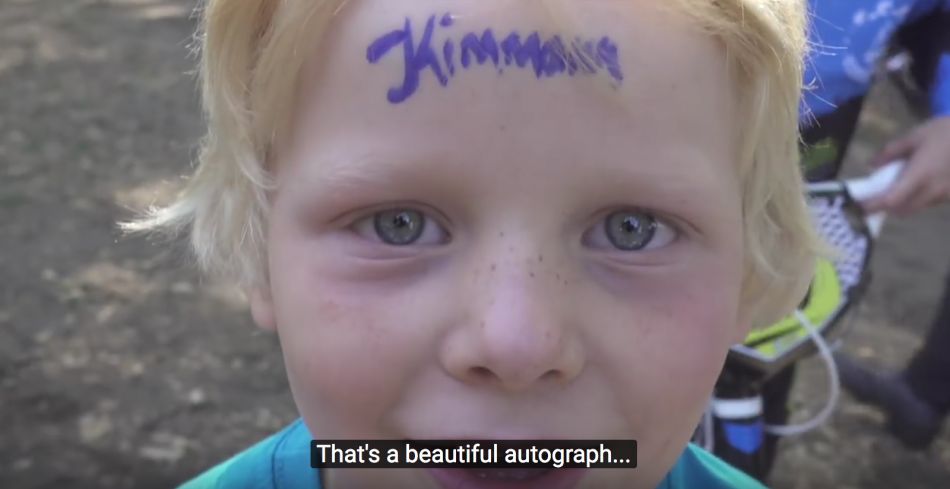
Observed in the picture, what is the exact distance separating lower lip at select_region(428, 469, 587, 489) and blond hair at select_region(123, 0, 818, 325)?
0.91 feet

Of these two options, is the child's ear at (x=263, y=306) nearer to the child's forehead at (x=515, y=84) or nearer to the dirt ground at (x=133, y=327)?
the child's forehead at (x=515, y=84)

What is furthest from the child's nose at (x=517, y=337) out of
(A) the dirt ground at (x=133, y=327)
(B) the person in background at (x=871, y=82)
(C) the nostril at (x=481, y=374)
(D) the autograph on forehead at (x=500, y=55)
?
(A) the dirt ground at (x=133, y=327)

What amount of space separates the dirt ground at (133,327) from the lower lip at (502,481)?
158 cm

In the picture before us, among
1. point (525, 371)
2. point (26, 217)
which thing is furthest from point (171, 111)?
point (525, 371)

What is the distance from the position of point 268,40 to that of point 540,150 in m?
0.27

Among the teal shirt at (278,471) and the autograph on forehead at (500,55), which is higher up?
the autograph on forehead at (500,55)

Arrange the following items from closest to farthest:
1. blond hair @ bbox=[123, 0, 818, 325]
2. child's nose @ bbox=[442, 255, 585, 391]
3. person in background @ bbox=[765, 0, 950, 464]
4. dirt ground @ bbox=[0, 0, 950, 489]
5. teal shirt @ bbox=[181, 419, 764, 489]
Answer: child's nose @ bbox=[442, 255, 585, 391]
blond hair @ bbox=[123, 0, 818, 325]
teal shirt @ bbox=[181, 419, 764, 489]
person in background @ bbox=[765, 0, 950, 464]
dirt ground @ bbox=[0, 0, 950, 489]

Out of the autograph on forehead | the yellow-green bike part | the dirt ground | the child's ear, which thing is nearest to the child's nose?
the autograph on forehead

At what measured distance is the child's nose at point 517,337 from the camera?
74cm

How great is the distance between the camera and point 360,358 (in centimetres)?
80

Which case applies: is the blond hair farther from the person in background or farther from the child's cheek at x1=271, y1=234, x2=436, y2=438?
the person in background

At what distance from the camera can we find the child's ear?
974mm

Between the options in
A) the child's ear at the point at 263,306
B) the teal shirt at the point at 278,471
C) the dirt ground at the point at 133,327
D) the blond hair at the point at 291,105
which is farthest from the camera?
the dirt ground at the point at 133,327

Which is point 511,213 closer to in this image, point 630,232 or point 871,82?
point 630,232
